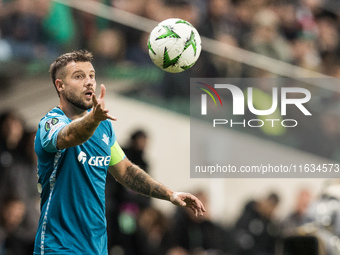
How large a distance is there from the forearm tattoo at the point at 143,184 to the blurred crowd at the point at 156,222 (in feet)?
12.8

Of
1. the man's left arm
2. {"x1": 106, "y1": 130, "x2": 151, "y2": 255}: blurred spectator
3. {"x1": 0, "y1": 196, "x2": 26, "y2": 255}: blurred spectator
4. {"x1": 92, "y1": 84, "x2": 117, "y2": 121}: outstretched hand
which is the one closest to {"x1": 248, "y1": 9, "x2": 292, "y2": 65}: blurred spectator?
{"x1": 106, "y1": 130, "x2": 151, "y2": 255}: blurred spectator

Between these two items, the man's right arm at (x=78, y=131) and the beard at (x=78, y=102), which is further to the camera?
the beard at (x=78, y=102)

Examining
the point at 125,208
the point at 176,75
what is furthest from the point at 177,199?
the point at 176,75

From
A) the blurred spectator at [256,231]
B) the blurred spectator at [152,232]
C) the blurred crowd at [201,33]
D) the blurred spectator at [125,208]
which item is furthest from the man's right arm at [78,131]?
the blurred spectator at [256,231]

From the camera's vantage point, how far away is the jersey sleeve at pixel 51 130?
5105 millimetres

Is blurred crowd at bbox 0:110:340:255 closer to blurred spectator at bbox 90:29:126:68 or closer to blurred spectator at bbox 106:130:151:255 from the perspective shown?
blurred spectator at bbox 106:130:151:255

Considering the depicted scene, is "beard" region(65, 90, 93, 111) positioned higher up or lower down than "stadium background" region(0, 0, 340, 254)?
lower down

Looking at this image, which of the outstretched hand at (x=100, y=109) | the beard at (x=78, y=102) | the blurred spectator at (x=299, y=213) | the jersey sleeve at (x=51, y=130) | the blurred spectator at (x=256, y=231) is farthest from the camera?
the blurred spectator at (x=299, y=213)

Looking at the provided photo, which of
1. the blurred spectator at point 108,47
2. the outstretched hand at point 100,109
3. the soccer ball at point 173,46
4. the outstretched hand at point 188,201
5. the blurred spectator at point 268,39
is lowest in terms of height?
the outstretched hand at point 188,201

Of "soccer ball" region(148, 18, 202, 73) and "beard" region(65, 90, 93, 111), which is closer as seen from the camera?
"beard" region(65, 90, 93, 111)

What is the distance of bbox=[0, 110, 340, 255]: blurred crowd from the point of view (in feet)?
31.8

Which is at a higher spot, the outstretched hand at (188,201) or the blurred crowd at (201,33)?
the blurred crowd at (201,33)

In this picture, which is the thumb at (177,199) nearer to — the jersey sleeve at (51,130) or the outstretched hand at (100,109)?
the jersey sleeve at (51,130)

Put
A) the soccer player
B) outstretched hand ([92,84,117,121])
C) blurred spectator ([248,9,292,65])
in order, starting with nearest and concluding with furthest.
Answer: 1. outstretched hand ([92,84,117,121])
2. the soccer player
3. blurred spectator ([248,9,292,65])
